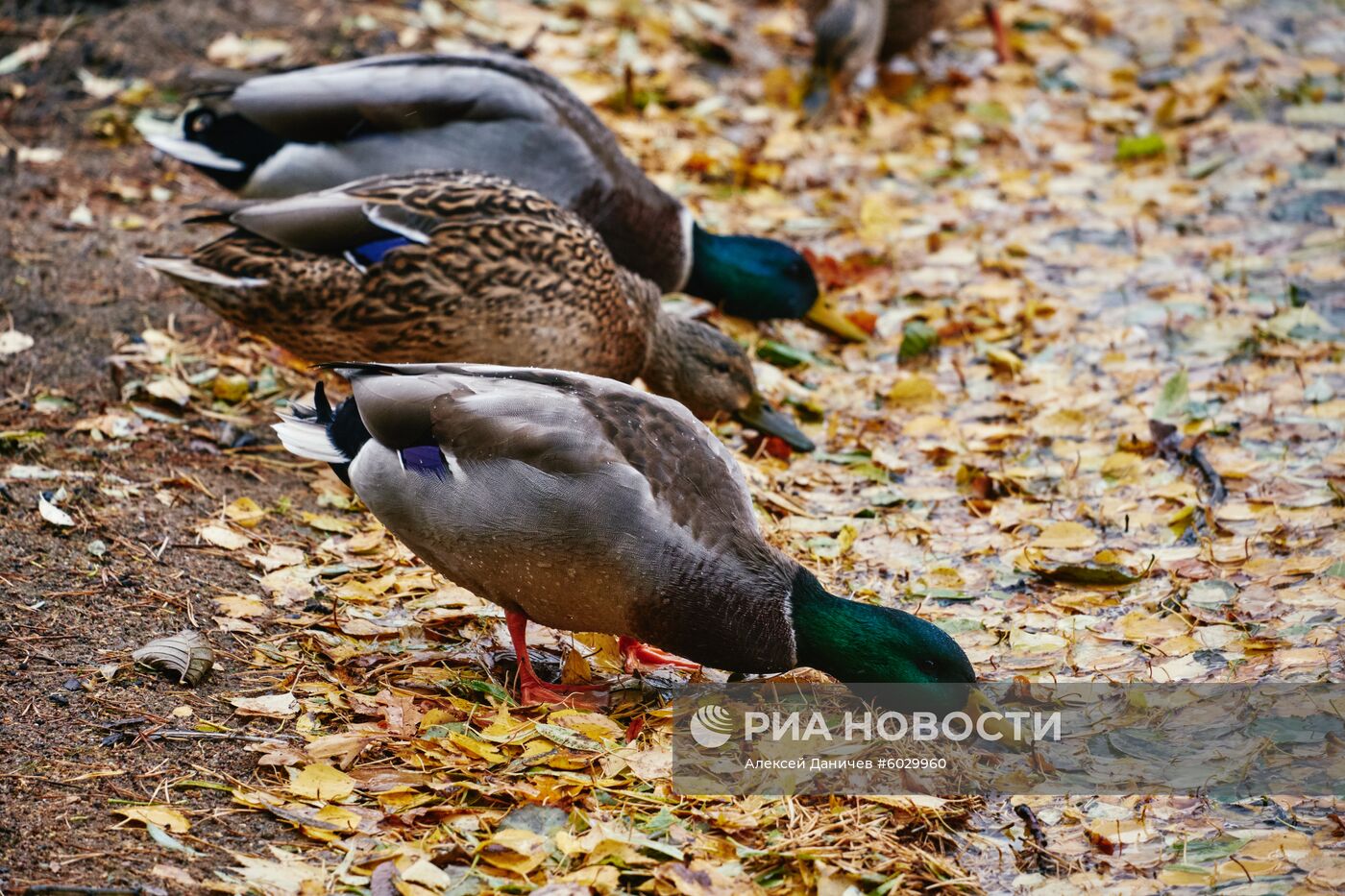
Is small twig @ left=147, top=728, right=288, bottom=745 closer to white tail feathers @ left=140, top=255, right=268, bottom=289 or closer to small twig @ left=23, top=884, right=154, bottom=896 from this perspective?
small twig @ left=23, top=884, right=154, bottom=896

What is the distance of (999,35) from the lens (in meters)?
8.04

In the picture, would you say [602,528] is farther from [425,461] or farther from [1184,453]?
[1184,453]

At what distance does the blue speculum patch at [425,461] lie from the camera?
329 cm

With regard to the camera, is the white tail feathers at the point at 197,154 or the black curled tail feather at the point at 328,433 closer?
the black curled tail feather at the point at 328,433

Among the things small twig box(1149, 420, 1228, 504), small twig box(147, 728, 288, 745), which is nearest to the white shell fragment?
small twig box(147, 728, 288, 745)

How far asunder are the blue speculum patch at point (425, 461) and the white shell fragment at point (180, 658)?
0.60 metres

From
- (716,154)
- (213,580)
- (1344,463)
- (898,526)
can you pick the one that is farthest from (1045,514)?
(716,154)

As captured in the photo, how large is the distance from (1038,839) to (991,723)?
0.36 metres

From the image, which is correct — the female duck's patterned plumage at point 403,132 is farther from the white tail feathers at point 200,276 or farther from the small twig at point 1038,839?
the small twig at point 1038,839

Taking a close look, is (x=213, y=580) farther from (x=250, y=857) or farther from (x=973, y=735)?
(x=973, y=735)

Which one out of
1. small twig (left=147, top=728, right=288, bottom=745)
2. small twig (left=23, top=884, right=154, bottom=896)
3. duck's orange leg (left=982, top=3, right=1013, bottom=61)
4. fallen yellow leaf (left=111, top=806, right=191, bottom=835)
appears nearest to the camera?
small twig (left=23, top=884, right=154, bottom=896)

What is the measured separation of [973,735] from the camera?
316 cm

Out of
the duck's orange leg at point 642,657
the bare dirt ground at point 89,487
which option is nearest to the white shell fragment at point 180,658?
the bare dirt ground at point 89,487

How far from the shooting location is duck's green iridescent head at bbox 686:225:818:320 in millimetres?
5469
